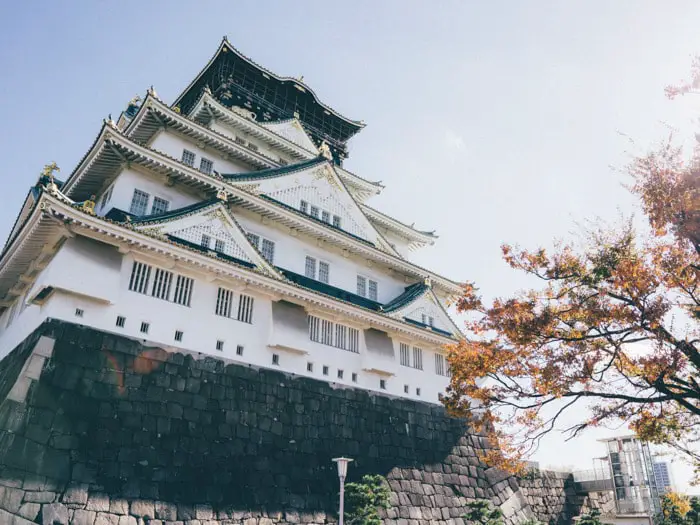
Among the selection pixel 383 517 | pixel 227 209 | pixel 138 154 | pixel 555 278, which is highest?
pixel 138 154

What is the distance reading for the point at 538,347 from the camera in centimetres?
1102

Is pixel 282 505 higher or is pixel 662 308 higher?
pixel 662 308

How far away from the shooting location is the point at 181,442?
13.4m

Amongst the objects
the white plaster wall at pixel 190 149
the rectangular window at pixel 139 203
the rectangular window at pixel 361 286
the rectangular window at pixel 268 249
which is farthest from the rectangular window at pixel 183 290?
the rectangular window at pixel 361 286

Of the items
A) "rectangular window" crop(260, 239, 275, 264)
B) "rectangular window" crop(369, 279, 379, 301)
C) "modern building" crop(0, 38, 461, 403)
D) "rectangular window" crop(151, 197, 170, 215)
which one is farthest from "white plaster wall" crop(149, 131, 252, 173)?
"rectangular window" crop(369, 279, 379, 301)

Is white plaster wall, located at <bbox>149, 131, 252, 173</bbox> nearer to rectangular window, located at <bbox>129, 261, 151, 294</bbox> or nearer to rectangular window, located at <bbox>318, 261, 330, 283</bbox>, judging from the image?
rectangular window, located at <bbox>318, 261, 330, 283</bbox>

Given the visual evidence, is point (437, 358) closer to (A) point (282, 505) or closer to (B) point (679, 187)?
(A) point (282, 505)

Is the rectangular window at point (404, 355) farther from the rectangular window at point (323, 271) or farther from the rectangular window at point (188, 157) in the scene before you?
the rectangular window at point (188, 157)

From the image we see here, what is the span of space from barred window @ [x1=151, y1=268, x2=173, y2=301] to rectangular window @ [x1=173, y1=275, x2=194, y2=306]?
24cm

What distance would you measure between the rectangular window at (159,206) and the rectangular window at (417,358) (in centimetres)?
1131

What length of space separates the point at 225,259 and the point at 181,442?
5555 mm

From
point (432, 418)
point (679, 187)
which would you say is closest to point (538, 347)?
point (679, 187)

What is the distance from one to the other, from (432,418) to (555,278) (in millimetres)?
11132

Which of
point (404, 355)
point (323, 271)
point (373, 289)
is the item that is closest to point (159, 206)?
point (323, 271)
